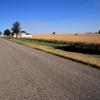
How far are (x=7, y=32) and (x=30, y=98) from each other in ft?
479

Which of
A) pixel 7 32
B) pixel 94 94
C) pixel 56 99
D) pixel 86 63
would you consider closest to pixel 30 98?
pixel 56 99

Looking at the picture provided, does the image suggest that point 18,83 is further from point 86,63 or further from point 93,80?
point 86,63

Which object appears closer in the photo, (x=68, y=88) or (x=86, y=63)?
(x=68, y=88)

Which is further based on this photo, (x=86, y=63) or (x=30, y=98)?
(x=86, y=63)

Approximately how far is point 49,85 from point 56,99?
1.70m

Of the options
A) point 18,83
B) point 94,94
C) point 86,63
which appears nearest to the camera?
point 94,94

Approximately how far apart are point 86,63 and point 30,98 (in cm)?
854

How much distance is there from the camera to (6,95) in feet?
20.9

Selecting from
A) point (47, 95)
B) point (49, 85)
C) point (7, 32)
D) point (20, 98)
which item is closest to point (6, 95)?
point (20, 98)

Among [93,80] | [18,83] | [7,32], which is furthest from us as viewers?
[7,32]

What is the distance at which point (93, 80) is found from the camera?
8648 millimetres

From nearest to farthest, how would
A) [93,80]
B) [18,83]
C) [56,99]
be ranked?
[56,99] → [18,83] → [93,80]

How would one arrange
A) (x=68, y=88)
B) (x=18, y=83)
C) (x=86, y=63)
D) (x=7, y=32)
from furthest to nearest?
(x=7, y=32) → (x=86, y=63) → (x=18, y=83) → (x=68, y=88)

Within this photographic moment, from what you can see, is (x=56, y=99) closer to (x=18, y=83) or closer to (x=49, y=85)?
(x=49, y=85)
